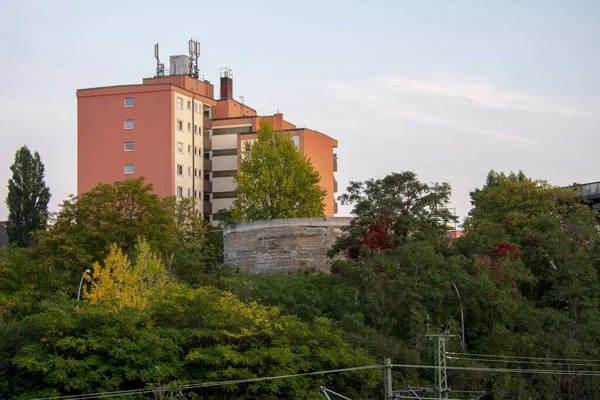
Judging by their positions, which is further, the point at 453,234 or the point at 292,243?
the point at 453,234

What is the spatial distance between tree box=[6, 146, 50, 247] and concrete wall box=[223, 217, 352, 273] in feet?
80.8

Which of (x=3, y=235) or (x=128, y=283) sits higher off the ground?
(x=3, y=235)

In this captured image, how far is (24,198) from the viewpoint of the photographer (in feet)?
242

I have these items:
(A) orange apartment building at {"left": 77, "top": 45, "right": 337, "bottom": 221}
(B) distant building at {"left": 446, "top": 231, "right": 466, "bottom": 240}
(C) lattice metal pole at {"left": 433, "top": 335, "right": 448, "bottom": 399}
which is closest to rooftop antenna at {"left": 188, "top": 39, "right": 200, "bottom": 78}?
(A) orange apartment building at {"left": 77, "top": 45, "right": 337, "bottom": 221}

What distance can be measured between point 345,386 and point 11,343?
1322 cm

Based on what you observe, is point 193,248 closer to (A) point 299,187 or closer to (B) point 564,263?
(A) point 299,187

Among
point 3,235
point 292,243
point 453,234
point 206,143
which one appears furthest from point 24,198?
point 453,234

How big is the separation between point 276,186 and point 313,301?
26215 mm

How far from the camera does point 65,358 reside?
3253 cm

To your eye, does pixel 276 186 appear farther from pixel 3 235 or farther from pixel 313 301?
pixel 3 235

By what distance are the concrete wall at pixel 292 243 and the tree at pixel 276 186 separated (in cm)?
1264

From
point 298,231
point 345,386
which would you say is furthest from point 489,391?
point 298,231

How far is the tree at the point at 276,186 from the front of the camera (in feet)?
228

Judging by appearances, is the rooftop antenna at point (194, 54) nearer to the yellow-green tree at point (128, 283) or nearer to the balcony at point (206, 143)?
the balcony at point (206, 143)
